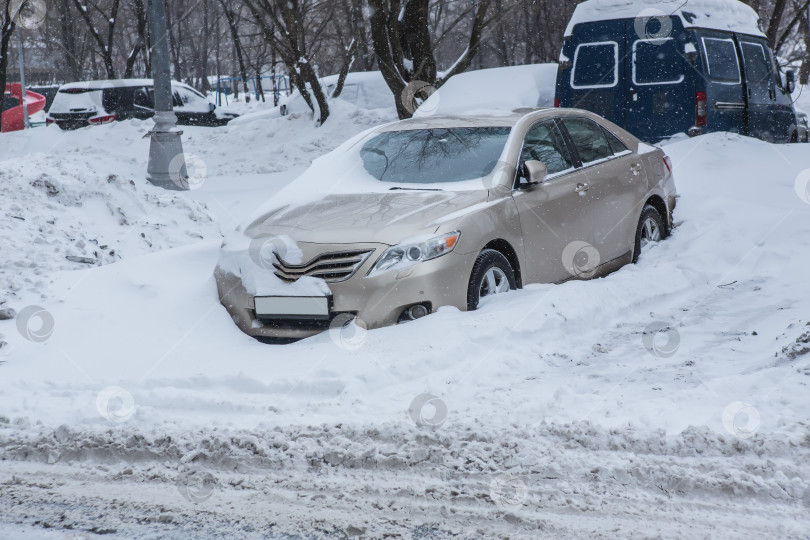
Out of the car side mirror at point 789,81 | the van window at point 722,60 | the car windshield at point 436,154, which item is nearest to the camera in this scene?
the car windshield at point 436,154

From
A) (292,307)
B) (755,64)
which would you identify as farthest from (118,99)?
(292,307)

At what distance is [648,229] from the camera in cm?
729

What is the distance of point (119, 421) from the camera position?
4.00 metres

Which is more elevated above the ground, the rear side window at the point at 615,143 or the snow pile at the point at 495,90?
the snow pile at the point at 495,90

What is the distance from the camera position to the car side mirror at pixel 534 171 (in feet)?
18.5

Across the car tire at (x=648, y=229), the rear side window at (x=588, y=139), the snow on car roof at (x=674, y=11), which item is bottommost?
the car tire at (x=648, y=229)

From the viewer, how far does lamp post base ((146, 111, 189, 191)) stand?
1228cm

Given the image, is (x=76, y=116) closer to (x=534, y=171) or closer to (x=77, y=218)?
(x=77, y=218)

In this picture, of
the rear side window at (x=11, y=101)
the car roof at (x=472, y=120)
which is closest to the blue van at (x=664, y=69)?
the car roof at (x=472, y=120)

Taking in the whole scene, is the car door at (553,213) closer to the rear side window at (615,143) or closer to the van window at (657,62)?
the rear side window at (615,143)

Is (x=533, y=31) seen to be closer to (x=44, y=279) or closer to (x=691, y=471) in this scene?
(x=44, y=279)

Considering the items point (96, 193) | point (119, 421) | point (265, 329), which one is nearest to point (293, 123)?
point (96, 193)

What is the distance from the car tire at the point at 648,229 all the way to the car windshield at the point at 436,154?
5.65ft

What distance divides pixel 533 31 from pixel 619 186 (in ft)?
71.4
